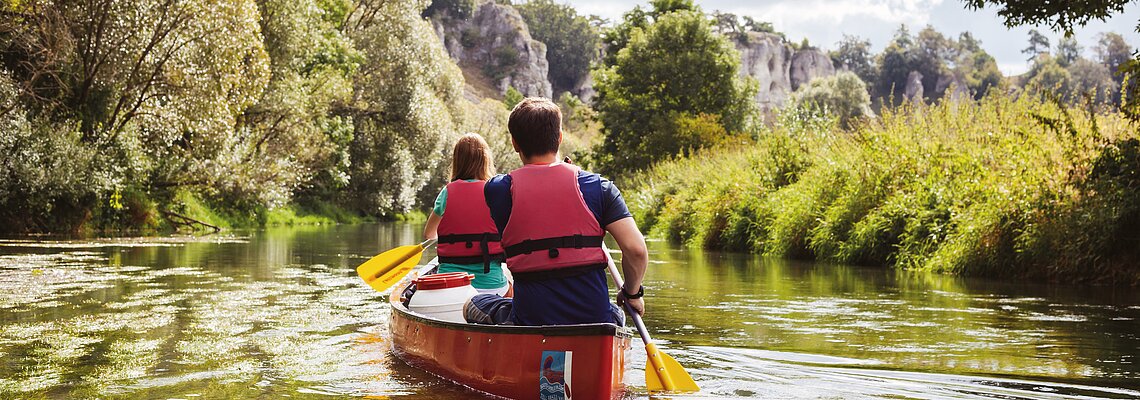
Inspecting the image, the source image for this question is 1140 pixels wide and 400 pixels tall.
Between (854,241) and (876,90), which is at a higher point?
(876,90)

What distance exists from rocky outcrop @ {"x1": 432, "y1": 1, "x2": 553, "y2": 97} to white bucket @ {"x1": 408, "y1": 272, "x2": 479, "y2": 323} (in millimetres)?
133632

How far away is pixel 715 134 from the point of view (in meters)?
42.3

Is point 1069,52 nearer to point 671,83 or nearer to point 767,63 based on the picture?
point 767,63

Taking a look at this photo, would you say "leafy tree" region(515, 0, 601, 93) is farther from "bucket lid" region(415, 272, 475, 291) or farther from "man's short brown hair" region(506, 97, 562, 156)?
"man's short brown hair" region(506, 97, 562, 156)

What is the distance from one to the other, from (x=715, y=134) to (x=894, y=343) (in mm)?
34951

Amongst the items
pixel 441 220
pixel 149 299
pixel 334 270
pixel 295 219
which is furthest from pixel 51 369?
pixel 295 219

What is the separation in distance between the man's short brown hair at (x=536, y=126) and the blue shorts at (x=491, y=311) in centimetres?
86

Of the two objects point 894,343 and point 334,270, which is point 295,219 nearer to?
point 334,270

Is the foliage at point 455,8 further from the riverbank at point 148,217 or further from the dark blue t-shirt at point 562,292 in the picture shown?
the dark blue t-shirt at point 562,292

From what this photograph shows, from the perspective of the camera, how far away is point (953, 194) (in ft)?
47.8

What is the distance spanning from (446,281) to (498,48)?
459 feet

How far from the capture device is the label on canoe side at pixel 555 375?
15.9ft

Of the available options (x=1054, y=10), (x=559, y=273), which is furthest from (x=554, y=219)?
(x=1054, y=10)

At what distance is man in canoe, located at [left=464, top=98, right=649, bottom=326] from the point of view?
192 inches
